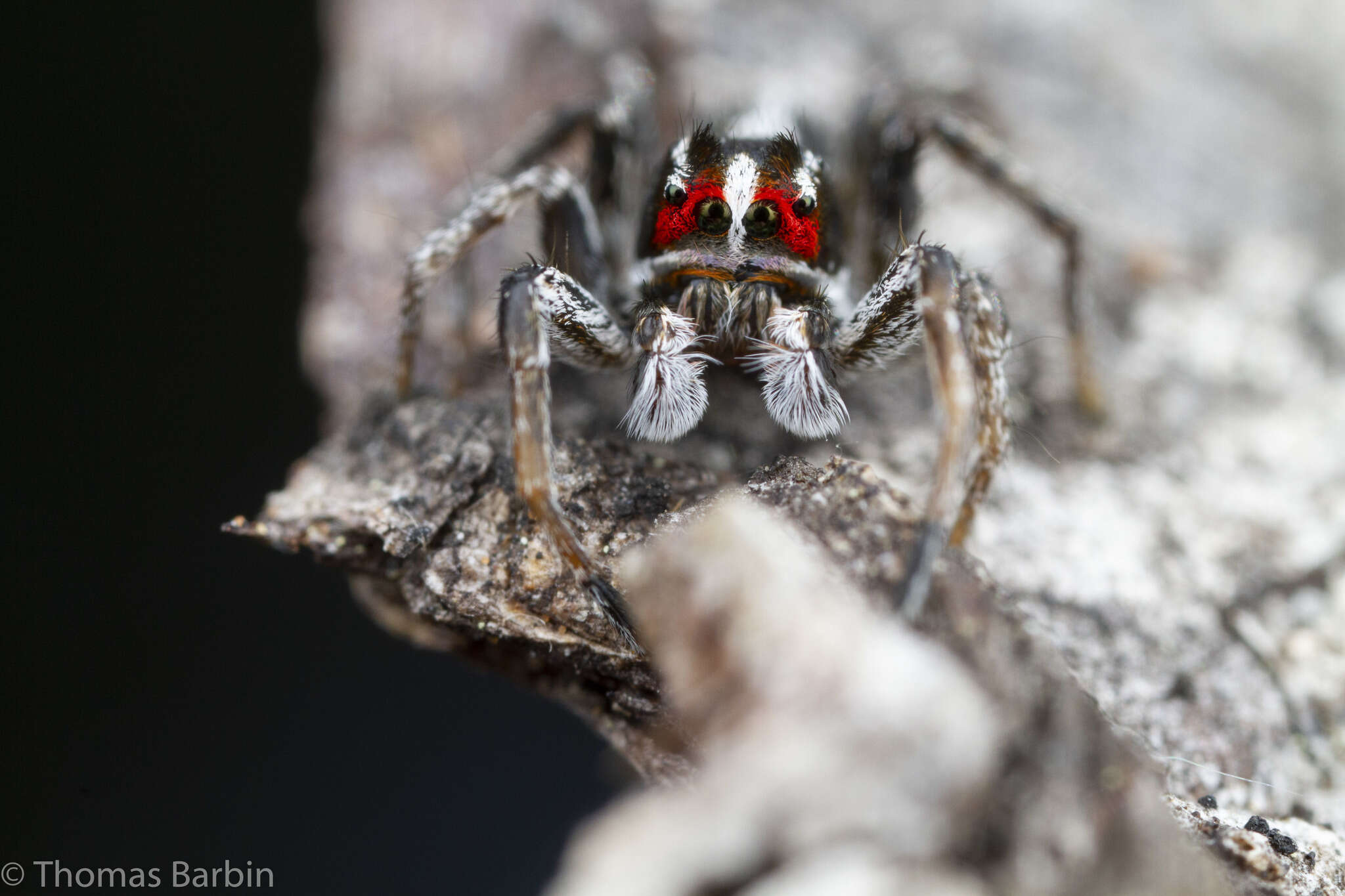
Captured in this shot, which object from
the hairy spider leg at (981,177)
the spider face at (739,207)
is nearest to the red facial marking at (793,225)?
the spider face at (739,207)

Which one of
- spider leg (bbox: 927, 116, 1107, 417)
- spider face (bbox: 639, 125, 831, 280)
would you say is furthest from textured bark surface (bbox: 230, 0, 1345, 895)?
spider face (bbox: 639, 125, 831, 280)

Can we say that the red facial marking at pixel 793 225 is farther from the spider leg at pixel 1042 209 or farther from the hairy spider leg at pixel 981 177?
the spider leg at pixel 1042 209

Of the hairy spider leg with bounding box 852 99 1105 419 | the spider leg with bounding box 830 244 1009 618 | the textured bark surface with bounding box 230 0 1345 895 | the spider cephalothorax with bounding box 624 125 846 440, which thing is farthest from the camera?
the hairy spider leg with bounding box 852 99 1105 419

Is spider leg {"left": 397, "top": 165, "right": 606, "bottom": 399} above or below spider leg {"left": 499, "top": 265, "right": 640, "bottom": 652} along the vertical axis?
above

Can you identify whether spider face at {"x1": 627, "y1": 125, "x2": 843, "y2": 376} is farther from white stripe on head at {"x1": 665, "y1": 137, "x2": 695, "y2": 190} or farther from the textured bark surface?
the textured bark surface

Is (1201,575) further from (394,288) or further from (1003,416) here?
(394,288)

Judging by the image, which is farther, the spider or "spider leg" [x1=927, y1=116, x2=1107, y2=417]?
"spider leg" [x1=927, y1=116, x2=1107, y2=417]

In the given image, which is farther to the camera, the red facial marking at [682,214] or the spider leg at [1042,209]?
the spider leg at [1042,209]
